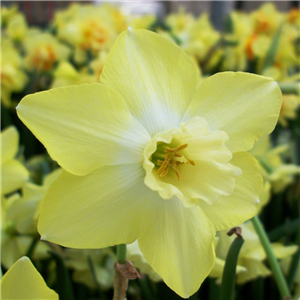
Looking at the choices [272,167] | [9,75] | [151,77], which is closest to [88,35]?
[9,75]

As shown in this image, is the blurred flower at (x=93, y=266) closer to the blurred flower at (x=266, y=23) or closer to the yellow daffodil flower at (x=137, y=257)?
the yellow daffodil flower at (x=137, y=257)

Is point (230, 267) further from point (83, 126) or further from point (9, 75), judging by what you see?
point (9, 75)

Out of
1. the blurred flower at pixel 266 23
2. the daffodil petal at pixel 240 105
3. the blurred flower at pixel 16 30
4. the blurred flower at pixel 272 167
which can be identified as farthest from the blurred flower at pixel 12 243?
the blurred flower at pixel 266 23

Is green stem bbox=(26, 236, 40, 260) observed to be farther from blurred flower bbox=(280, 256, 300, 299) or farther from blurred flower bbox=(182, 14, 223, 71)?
blurred flower bbox=(182, 14, 223, 71)

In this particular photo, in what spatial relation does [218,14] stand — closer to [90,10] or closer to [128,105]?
[90,10]

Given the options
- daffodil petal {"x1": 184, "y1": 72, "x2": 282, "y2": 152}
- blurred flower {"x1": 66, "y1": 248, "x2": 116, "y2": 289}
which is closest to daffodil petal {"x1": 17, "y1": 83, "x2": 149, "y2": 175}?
daffodil petal {"x1": 184, "y1": 72, "x2": 282, "y2": 152}

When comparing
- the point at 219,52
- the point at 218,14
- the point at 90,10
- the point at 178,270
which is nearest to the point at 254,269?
the point at 178,270
